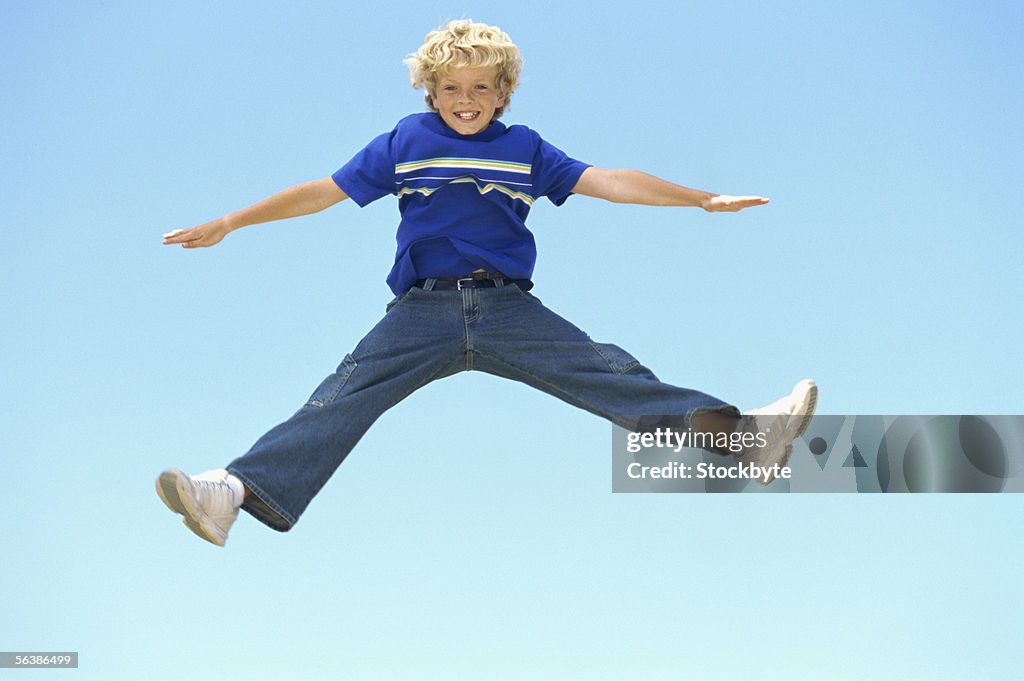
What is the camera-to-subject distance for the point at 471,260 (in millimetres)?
5332

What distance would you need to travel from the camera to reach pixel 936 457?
627cm

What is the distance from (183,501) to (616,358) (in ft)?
5.64

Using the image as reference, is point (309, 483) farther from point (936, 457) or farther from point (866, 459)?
point (936, 457)

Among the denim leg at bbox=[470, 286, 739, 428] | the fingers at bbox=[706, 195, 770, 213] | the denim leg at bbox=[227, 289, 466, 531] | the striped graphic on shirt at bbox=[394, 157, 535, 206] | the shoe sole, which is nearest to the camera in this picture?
the shoe sole

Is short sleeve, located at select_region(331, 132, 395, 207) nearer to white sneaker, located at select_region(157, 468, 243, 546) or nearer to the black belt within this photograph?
the black belt

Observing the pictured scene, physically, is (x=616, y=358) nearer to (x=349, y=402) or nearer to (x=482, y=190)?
(x=482, y=190)

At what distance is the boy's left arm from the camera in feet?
16.8

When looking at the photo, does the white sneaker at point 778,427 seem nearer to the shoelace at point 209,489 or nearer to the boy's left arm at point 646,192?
the boy's left arm at point 646,192

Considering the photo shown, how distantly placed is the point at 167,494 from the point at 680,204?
2.16 m

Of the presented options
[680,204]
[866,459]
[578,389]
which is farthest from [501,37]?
[866,459]

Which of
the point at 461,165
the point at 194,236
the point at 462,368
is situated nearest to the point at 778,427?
the point at 462,368

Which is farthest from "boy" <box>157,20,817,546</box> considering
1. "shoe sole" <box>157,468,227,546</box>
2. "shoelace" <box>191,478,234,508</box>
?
"shoe sole" <box>157,468,227,546</box>

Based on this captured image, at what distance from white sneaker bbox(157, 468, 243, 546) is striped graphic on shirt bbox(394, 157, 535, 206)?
4.39 feet

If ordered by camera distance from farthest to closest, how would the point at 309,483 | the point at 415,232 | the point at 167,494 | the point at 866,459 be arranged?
1. the point at 866,459
2. the point at 415,232
3. the point at 309,483
4. the point at 167,494
